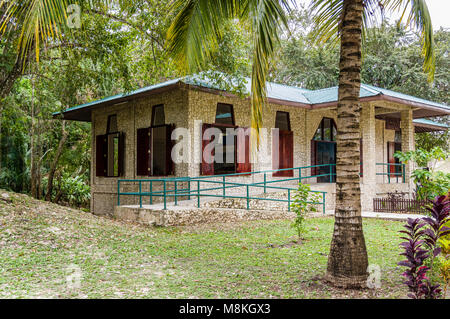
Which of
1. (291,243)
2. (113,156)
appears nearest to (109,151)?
(113,156)

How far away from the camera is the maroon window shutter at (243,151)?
43.2 ft

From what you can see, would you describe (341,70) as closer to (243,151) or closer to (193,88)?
(193,88)

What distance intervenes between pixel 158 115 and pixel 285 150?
4.83 meters

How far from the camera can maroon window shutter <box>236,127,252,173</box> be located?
13180 mm

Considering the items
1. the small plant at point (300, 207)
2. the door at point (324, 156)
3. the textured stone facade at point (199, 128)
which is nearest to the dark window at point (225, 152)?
the textured stone facade at point (199, 128)

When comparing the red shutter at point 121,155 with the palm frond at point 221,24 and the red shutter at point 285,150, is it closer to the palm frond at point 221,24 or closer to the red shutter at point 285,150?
the red shutter at point 285,150

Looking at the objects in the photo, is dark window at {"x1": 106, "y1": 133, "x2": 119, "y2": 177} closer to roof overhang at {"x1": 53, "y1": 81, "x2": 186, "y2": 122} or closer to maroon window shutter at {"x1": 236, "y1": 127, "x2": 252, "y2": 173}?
roof overhang at {"x1": 53, "y1": 81, "x2": 186, "y2": 122}

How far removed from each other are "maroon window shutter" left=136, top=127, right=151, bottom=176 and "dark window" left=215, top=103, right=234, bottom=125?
7.94 feet

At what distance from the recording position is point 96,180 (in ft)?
53.8

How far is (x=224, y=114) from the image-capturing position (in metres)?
13.2

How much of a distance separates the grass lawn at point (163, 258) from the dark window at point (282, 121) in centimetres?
548

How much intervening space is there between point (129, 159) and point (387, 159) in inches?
519

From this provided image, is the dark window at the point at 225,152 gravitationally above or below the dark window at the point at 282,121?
below

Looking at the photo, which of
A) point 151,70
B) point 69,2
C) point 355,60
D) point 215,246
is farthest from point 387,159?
point 69,2
